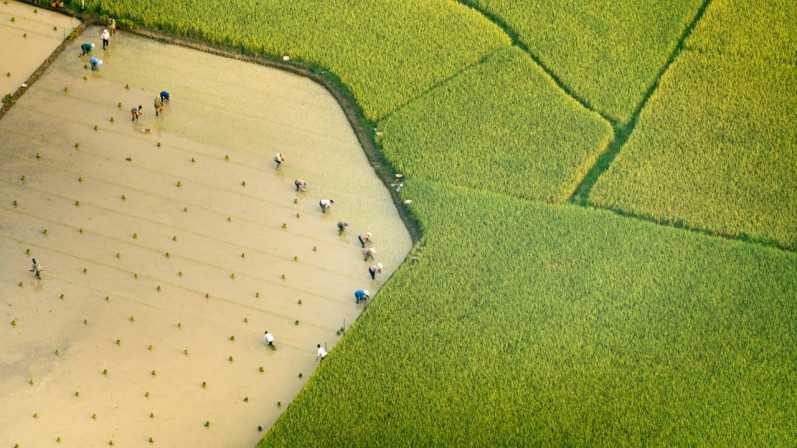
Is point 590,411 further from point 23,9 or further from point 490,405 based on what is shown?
point 23,9

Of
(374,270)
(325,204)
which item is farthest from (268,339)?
(325,204)

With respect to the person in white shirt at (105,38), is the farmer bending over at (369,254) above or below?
below

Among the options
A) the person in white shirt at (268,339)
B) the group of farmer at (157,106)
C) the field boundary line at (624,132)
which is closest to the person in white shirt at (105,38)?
the group of farmer at (157,106)

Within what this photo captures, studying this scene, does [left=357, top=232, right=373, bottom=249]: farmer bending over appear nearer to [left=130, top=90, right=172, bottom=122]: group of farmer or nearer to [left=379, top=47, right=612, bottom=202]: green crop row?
[left=379, top=47, right=612, bottom=202]: green crop row

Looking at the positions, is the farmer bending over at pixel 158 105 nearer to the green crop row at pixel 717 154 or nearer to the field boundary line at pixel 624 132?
the field boundary line at pixel 624 132

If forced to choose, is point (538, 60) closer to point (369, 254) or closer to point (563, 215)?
point (563, 215)
